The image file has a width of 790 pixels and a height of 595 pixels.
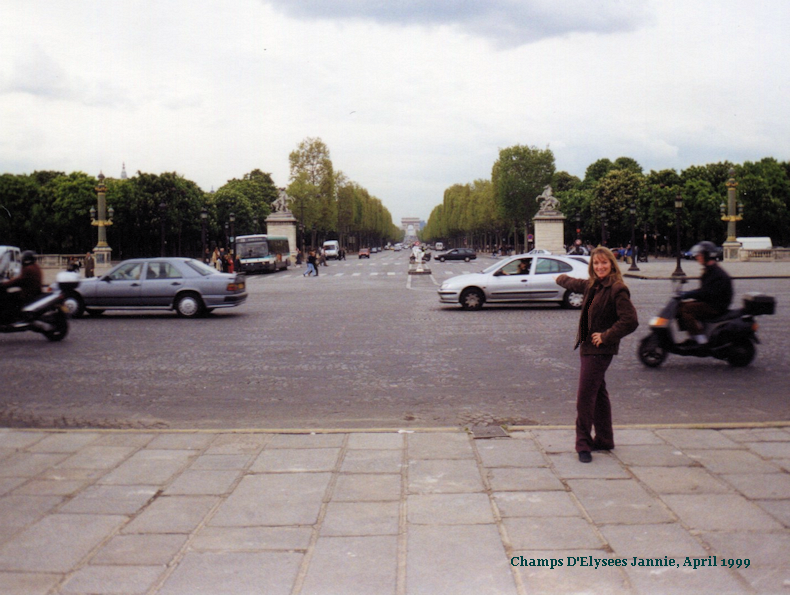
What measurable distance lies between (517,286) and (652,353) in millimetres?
9027

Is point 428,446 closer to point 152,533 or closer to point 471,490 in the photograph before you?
point 471,490

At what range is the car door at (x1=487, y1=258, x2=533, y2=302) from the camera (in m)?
18.7

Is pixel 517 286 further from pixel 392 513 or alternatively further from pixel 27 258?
pixel 392 513

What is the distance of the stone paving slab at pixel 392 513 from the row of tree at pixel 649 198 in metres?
56.7

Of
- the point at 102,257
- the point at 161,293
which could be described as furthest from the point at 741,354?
the point at 102,257

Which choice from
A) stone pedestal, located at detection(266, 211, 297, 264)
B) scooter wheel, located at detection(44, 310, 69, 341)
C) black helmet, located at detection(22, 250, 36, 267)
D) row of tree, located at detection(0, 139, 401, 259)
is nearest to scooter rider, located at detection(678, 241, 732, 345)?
scooter wheel, located at detection(44, 310, 69, 341)

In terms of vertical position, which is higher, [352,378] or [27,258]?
[27,258]

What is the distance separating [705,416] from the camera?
705 centimetres

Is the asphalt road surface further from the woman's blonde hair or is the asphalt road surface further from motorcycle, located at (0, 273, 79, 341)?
the woman's blonde hair

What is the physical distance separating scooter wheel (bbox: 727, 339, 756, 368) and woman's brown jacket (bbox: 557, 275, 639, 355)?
16.0 feet

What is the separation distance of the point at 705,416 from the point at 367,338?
6.90 meters

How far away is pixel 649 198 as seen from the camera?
79000 millimetres

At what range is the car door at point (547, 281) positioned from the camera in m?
18.5

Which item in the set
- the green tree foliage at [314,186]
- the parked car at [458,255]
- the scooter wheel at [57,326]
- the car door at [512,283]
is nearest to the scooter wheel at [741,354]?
the car door at [512,283]
